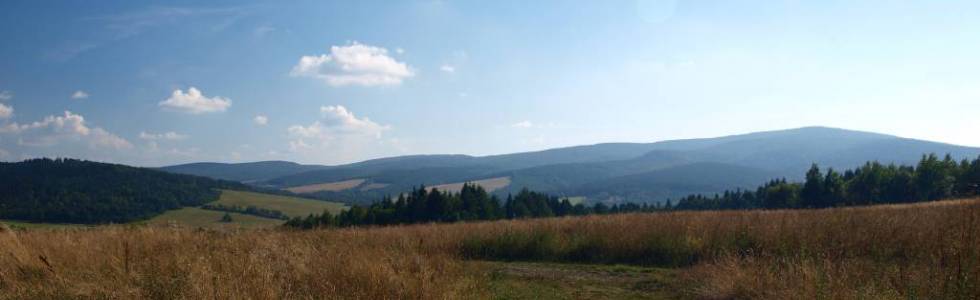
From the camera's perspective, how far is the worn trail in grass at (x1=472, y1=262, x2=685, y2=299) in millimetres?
7359

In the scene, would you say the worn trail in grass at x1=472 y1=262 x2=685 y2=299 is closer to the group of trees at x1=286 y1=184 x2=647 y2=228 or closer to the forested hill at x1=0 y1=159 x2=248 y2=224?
the group of trees at x1=286 y1=184 x2=647 y2=228

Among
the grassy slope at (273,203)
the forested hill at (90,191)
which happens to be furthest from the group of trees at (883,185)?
the grassy slope at (273,203)

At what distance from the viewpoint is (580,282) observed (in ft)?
27.5

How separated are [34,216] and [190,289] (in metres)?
86.5

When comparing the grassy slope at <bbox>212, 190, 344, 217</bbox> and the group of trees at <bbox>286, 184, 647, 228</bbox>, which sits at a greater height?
the group of trees at <bbox>286, 184, 647, 228</bbox>

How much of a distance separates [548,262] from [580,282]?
2668 millimetres

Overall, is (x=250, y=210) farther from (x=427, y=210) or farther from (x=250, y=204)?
(x=427, y=210)

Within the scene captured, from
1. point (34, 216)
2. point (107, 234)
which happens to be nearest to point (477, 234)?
point (107, 234)

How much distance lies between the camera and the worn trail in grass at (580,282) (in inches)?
290

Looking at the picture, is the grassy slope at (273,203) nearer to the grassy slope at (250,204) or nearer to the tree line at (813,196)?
the grassy slope at (250,204)

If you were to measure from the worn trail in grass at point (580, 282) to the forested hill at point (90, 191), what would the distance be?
7084 cm

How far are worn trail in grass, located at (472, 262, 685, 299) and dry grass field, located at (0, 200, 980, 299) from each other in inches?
1.9

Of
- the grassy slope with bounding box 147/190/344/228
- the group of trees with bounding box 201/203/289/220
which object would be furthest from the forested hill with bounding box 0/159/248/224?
the group of trees with bounding box 201/203/289/220

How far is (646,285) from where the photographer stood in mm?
7992
